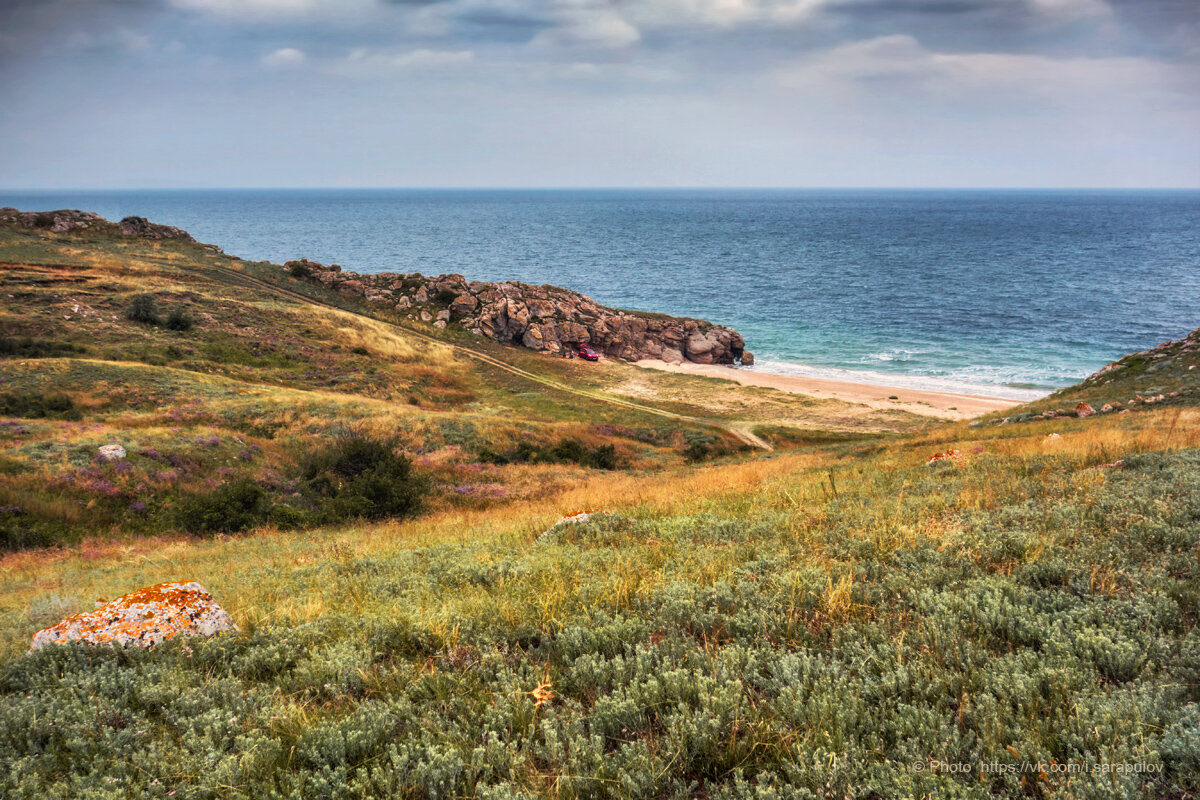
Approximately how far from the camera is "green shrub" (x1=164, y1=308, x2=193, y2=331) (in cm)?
4559

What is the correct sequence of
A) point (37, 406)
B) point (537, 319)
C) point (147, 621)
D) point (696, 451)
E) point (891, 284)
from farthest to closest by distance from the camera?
1. point (891, 284)
2. point (537, 319)
3. point (696, 451)
4. point (37, 406)
5. point (147, 621)

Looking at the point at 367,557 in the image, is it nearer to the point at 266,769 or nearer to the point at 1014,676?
the point at 266,769

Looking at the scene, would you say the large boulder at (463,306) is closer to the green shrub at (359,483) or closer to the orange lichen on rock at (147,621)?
the green shrub at (359,483)

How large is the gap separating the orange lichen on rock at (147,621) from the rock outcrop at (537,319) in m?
62.2

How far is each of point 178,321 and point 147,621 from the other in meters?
50.8

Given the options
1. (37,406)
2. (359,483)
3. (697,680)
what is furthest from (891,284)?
(697,680)

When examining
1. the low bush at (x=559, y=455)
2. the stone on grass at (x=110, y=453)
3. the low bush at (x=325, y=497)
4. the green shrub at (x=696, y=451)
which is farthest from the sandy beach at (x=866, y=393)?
the stone on grass at (x=110, y=453)

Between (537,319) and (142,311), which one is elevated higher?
(142,311)

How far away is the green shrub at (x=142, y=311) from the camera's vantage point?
4509 cm

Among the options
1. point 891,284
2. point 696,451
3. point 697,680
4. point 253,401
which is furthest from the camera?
point 891,284

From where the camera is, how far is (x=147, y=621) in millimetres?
5867

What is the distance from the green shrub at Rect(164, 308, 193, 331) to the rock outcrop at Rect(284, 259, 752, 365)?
2579 centimetres

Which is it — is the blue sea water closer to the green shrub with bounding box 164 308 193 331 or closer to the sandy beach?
the sandy beach

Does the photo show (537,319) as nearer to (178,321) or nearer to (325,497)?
(178,321)
